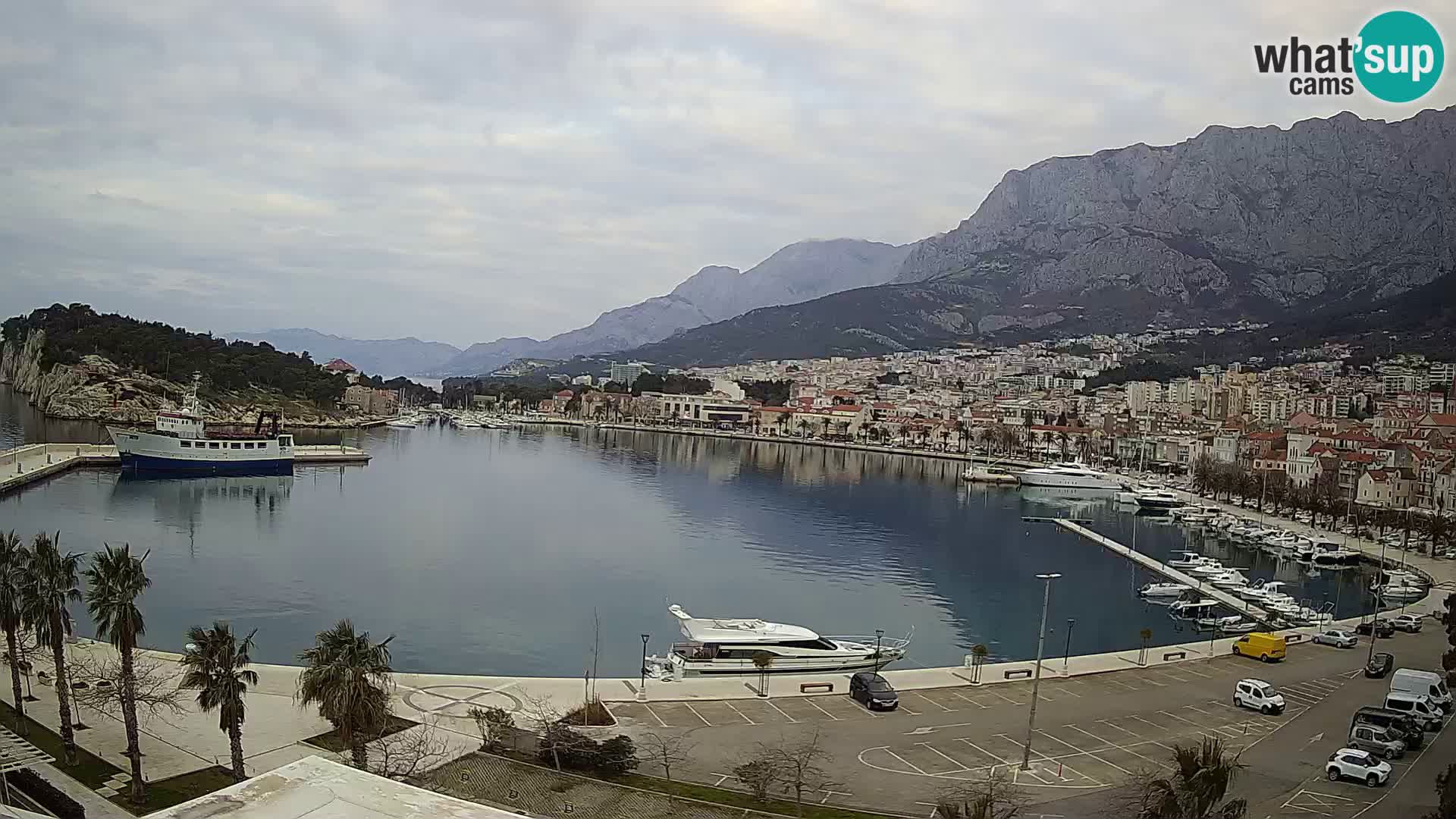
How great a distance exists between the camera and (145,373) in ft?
262

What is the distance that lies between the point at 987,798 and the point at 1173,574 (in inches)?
1047

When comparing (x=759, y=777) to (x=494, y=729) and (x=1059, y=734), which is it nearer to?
(x=494, y=729)

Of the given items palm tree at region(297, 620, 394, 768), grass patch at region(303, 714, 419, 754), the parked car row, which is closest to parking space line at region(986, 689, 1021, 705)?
the parked car row

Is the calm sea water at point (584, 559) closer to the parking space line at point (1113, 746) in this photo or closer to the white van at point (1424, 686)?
the parking space line at point (1113, 746)

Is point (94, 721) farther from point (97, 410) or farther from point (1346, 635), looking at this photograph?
point (97, 410)

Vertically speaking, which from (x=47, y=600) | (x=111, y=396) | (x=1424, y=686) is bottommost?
(x=1424, y=686)

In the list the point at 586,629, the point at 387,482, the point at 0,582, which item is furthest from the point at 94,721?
the point at 387,482

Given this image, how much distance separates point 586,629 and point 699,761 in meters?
10.9

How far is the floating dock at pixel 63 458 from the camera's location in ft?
135

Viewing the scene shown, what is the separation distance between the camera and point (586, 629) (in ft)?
77.0

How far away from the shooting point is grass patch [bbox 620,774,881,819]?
11.2m

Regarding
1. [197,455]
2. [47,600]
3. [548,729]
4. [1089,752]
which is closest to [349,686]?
[548,729]

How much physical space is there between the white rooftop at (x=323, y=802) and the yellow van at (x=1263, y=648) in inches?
746

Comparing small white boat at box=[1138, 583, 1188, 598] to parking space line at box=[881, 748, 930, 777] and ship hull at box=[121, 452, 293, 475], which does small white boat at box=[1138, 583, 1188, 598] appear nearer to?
parking space line at box=[881, 748, 930, 777]
